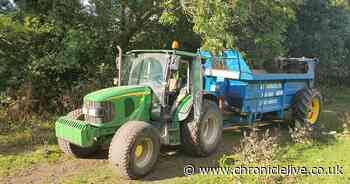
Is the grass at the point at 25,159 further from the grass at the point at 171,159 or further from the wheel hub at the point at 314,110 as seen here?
the wheel hub at the point at 314,110

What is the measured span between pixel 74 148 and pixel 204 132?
2283mm

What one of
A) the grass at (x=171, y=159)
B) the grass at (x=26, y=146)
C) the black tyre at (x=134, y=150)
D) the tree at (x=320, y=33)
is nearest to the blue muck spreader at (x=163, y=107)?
the black tyre at (x=134, y=150)

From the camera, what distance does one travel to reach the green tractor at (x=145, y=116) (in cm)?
598

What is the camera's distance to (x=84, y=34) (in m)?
9.92

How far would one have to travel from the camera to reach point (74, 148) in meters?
6.88

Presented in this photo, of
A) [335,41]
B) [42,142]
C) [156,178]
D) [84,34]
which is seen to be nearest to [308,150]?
[156,178]

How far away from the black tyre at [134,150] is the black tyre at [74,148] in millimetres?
1114

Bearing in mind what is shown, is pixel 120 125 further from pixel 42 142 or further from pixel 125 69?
pixel 42 142

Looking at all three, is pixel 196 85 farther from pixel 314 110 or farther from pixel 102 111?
pixel 314 110

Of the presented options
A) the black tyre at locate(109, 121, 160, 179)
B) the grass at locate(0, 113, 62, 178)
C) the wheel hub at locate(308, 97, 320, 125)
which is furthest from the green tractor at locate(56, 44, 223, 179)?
the wheel hub at locate(308, 97, 320, 125)

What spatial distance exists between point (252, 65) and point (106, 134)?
17.1 feet

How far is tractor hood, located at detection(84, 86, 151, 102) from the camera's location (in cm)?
623

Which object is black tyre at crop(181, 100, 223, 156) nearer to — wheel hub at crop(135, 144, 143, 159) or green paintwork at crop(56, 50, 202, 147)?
green paintwork at crop(56, 50, 202, 147)

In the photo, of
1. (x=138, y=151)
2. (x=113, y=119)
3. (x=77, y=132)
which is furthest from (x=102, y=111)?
(x=138, y=151)
